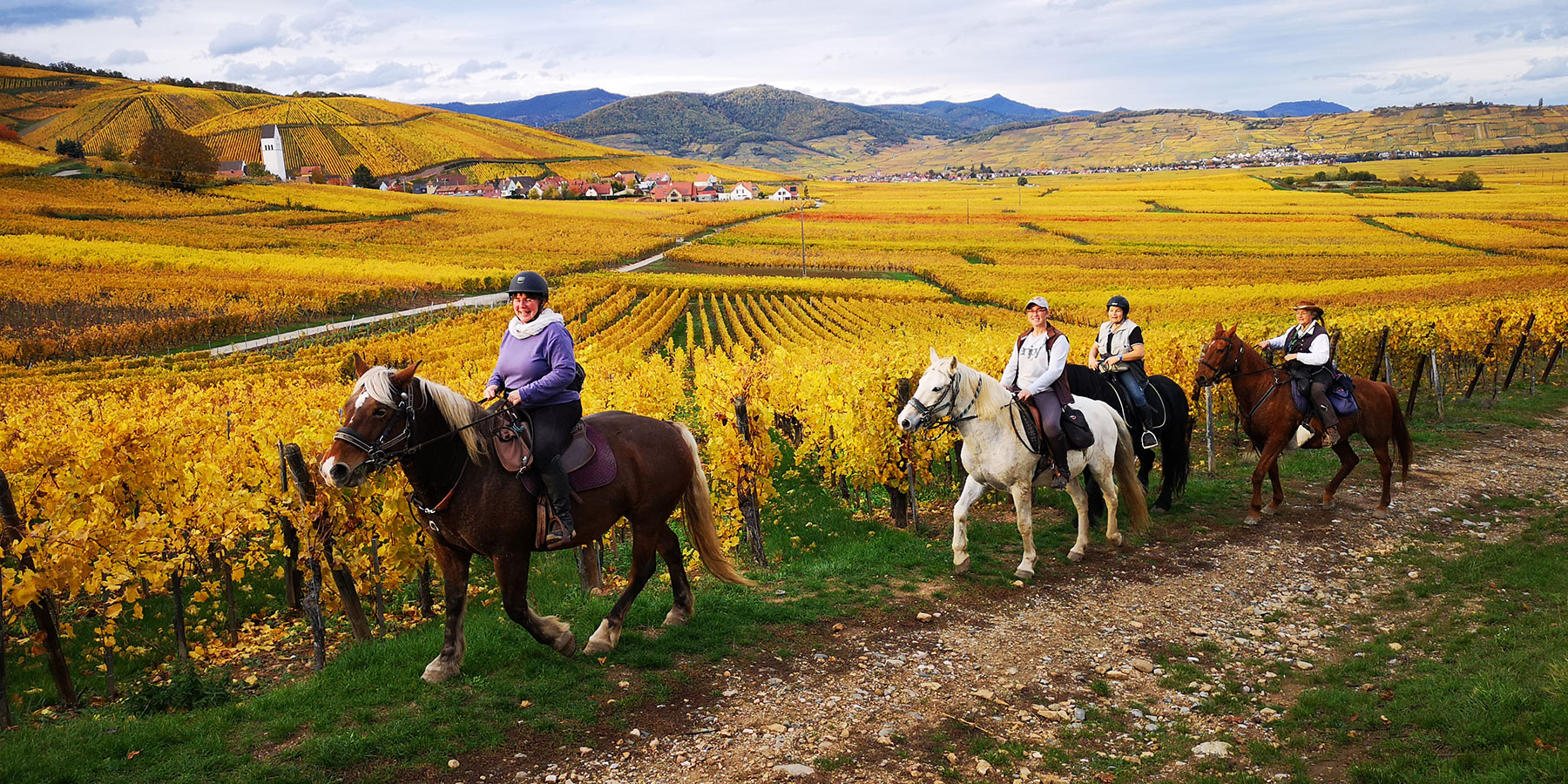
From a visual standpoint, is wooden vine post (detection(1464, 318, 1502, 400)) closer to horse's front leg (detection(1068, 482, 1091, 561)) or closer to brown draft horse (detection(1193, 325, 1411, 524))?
brown draft horse (detection(1193, 325, 1411, 524))

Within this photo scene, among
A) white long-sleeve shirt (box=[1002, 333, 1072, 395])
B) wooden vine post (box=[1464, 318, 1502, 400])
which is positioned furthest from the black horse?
wooden vine post (box=[1464, 318, 1502, 400])

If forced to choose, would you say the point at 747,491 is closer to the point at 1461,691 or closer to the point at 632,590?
the point at 632,590

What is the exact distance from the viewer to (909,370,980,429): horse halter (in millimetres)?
9242

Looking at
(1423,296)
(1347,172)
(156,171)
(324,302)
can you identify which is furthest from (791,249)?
(1347,172)

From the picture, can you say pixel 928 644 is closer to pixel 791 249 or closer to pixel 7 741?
pixel 7 741

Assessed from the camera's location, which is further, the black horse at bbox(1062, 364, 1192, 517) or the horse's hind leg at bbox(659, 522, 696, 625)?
the black horse at bbox(1062, 364, 1192, 517)

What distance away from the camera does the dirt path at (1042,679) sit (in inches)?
227

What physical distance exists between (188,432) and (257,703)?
6916mm

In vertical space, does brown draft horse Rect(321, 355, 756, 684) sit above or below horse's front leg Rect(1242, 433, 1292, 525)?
above

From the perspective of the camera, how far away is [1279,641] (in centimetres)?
805

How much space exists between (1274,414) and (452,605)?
38.7 feet

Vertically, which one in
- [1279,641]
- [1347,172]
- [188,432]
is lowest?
[1279,641]

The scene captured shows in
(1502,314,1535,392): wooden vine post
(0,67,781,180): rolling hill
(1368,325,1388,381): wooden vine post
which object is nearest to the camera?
(1368,325,1388,381): wooden vine post

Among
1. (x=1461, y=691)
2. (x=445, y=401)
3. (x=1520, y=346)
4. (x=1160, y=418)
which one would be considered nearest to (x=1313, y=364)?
(x=1160, y=418)
